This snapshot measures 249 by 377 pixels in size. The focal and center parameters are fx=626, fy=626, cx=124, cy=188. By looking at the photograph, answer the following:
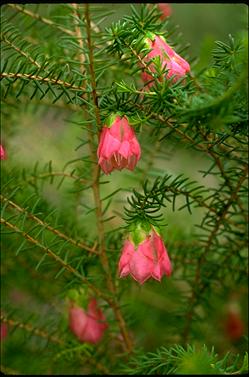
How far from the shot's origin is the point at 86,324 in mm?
841

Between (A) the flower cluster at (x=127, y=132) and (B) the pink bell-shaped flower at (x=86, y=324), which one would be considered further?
(B) the pink bell-shaped flower at (x=86, y=324)

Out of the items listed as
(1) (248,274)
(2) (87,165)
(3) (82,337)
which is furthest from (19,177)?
(1) (248,274)

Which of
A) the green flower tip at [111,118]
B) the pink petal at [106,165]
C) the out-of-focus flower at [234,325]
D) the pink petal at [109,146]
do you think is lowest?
the out-of-focus flower at [234,325]

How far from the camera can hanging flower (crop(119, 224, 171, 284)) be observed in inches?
24.9

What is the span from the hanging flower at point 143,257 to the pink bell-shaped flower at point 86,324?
0.22 m

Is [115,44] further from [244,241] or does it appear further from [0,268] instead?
[0,268]

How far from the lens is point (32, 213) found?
0.73m

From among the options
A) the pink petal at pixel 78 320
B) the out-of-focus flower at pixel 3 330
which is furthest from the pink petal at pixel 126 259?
the out-of-focus flower at pixel 3 330

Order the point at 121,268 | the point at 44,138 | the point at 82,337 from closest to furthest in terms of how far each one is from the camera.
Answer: the point at 121,268 < the point at 82,337 < the point at 44,138

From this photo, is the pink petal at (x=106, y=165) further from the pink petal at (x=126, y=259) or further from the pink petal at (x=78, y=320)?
the pink petal at (x=78, y=320)

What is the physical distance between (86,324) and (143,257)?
9.5 inches

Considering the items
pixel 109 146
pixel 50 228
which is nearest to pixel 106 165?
pixel 109 146

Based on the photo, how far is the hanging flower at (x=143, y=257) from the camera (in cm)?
63

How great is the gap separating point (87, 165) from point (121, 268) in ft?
0.81
